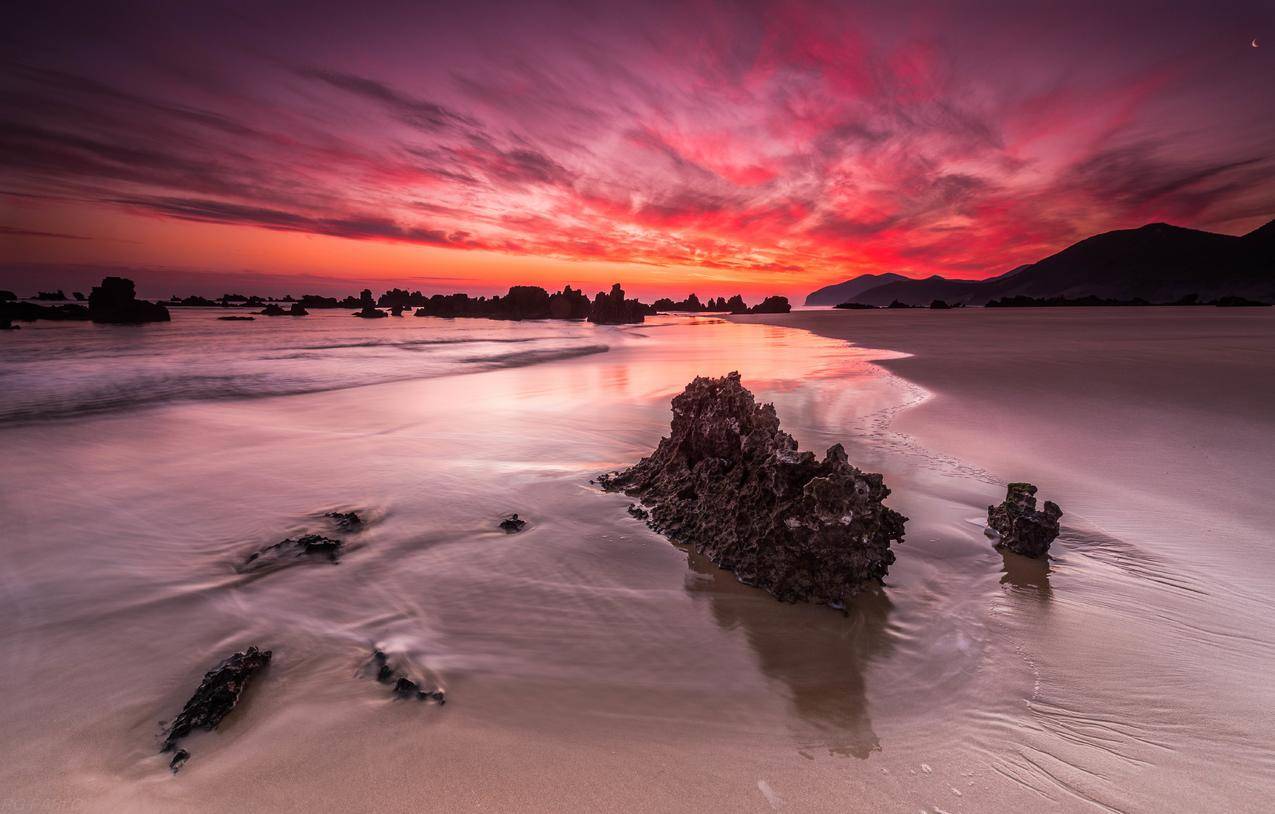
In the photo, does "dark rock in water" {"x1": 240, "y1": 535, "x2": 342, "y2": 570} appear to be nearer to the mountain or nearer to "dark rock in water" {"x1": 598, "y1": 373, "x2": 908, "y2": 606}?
"dark rock in water" {"x1": 598, "y1": 373, "x2": 908, "y2": 606}

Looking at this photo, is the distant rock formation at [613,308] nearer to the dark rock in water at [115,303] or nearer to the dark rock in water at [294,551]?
the dark rock in water at [115,303]

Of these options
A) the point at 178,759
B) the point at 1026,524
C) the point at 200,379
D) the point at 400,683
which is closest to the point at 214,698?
the point at 178,759

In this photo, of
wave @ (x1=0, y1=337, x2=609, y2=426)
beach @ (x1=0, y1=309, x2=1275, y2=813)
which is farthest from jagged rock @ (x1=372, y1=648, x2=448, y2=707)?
wave @ (x1=0, y1=337, x2=609, y2=426)

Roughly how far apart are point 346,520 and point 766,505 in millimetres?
3740

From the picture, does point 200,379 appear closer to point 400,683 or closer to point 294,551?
point 294,551

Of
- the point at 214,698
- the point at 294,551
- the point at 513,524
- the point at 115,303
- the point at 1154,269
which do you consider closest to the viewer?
the point at 214,698

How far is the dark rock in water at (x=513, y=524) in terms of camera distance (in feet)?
14.6

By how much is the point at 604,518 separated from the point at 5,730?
3.56 meters

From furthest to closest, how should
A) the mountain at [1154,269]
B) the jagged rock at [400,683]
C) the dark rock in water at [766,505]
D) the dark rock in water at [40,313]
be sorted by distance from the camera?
the mountain at [1154,269]
the dark rock in water at [40,313]
the dark rock in water at [766,505]
the jagged rock at [400,683]

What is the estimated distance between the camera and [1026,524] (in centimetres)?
376

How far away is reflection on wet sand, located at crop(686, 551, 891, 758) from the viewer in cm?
226

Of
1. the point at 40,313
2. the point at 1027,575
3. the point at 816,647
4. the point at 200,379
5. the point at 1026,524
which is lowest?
the point at 200,379

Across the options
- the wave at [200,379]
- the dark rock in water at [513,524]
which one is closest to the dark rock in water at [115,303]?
the wave at [200,379]

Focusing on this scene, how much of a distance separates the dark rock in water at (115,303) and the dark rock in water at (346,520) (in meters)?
59.0
